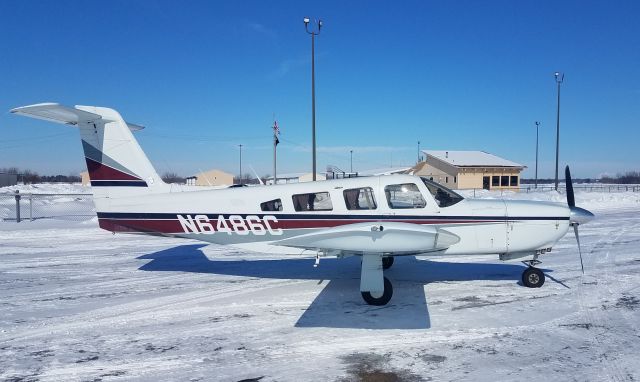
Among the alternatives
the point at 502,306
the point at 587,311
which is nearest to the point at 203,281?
the point at 502,306

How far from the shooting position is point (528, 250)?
725 cm

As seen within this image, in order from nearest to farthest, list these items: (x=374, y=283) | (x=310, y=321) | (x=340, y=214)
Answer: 1. (x=310, y=321)
2. (x=374, y=283)
3. (x=340, y=214)

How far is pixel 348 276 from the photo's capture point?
330 inches

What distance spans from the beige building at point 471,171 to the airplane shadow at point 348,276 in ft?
122

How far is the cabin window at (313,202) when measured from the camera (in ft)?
23.8

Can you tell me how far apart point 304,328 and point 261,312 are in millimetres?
961

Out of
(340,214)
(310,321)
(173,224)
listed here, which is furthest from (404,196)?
(173,224)

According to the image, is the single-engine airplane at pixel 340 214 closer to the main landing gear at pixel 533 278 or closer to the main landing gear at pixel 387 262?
the main landing gear at pixel 533 278

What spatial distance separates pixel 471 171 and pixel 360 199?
40.9 m

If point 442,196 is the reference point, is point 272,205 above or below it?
below

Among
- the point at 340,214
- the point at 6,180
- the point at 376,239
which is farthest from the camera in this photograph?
the point at 6,180

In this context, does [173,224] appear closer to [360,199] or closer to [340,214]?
[340,214]

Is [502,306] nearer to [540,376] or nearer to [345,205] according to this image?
[540,376]

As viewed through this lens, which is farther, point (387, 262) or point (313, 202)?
point (387, 262)
